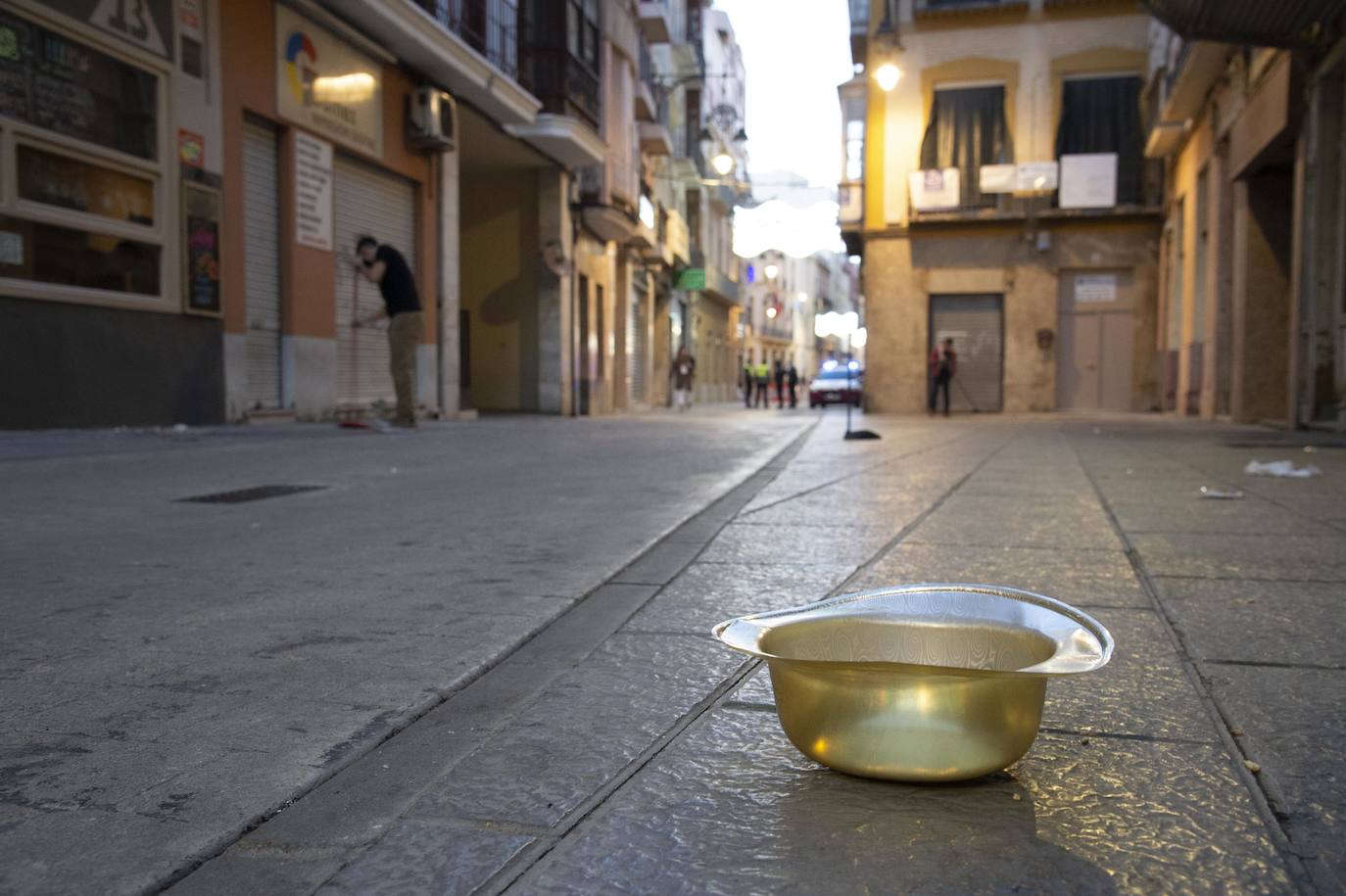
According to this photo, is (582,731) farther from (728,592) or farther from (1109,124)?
(1109,124)

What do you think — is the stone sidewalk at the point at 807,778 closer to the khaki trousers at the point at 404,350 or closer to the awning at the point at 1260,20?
the khaki trousers at the point at 404,350

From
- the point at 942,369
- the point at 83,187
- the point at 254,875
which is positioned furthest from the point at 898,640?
the point at 942,369

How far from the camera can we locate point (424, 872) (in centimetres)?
123

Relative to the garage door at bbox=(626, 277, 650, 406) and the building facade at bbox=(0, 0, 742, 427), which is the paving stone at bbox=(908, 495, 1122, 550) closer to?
the building facade at bbox=(0, 0, 742, 427)

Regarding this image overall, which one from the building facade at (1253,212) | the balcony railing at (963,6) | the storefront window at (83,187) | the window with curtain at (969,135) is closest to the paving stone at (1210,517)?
the building facade at (1253,212)

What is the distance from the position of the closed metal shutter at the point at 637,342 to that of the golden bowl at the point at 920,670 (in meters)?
25.0

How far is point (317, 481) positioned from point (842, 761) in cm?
488

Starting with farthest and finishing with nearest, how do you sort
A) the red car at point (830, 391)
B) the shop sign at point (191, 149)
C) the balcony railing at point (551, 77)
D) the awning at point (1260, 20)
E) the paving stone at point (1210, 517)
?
1. the red car at point (830, 391)
2. the balcony railing at point (551, 77)
3. the awning at point (1260, 20)
4. the shop sign at point (191, 149)
5. the paving stone at point (1210, 517)

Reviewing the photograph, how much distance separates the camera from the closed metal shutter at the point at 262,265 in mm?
11094

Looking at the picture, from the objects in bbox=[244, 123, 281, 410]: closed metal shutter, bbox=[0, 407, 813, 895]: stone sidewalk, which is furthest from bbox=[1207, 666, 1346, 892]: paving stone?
bbox=[244, 123, 281, 410]: closed metal shutter

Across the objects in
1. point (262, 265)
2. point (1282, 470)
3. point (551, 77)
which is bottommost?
point (1282, 470)

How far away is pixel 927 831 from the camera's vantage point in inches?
51.4

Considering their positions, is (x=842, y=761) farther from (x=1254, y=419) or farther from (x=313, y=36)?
(x=1254, y=419)

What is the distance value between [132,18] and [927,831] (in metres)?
10.4
